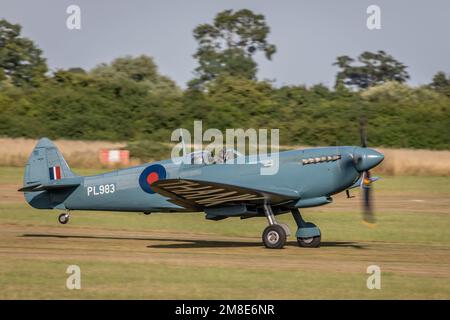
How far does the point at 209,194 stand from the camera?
1471 centimetres

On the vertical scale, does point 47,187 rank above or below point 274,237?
above

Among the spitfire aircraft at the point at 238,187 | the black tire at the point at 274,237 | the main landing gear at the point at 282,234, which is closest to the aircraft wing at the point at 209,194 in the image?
the spitfire aircraft at the point at 238,187

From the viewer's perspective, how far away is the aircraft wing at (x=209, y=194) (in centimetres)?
1422

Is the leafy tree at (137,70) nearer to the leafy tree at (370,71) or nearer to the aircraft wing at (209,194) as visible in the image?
the leafy tree at (370,71)

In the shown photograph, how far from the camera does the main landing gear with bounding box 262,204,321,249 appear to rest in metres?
14.8

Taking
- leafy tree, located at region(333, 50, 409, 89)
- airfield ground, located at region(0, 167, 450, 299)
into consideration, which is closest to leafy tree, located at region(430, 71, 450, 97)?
leafy tree, located at region(333, 50, 409, 89)

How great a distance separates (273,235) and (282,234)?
192mm

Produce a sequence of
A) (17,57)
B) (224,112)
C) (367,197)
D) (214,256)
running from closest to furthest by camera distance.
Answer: (214,256), (367,197), (224,112), (17,57)

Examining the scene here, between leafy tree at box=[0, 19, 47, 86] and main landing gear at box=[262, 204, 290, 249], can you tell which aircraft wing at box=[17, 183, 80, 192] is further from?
leafy tree at box=[0, 19, 47, 86]

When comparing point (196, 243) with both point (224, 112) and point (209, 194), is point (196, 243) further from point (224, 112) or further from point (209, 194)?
point (224, 112)

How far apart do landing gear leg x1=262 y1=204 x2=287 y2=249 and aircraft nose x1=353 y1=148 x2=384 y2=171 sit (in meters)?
1.82

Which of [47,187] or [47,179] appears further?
[47,179]

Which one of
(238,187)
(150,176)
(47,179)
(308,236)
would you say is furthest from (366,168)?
(47,179)

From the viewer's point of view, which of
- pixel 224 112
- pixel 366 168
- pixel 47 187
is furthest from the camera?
pixel 224 112
